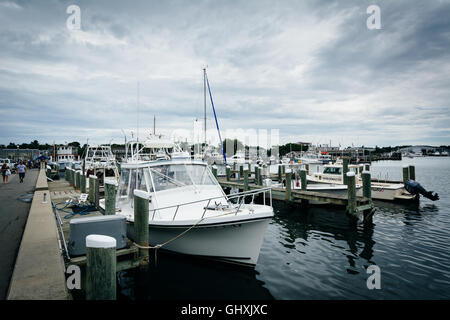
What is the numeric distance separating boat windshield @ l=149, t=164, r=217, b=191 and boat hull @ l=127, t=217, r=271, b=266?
5.84 ft

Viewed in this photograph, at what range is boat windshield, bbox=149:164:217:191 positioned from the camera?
27.9 ft

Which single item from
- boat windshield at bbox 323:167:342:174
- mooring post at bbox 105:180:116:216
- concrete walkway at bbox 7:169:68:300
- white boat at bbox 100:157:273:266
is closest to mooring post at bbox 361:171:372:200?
boat windshield at bbox 323:167:342:174

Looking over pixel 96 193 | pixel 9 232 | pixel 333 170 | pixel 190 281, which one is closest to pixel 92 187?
pixel 96 193

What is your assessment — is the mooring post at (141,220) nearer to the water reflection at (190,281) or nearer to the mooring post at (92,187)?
the water reflection at (190,281)

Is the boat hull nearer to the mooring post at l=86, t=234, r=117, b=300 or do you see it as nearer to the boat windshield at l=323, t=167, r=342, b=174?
the mooring post at l=86, t=234, r=117, b=300

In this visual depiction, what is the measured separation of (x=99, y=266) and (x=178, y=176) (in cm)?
527

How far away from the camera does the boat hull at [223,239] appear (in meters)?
6.38

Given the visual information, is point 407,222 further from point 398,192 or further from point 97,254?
point 97,254

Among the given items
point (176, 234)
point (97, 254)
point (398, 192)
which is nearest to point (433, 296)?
point (176, 234)

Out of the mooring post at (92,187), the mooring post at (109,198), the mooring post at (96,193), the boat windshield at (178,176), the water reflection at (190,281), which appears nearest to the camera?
the water reflection at (190,281)

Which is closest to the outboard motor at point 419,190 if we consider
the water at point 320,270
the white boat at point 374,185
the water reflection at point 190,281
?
the white boat at point 374,185

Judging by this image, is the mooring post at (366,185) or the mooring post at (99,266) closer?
the mooring post at (99,266)

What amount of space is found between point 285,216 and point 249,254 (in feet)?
25.9

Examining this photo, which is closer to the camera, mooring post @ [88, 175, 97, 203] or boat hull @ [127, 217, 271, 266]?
boat hull @ [127, 217, 271, 266]
